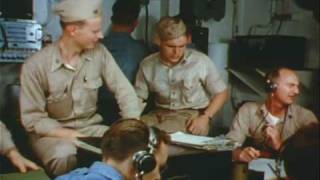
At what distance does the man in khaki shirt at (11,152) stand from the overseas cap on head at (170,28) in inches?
15.2

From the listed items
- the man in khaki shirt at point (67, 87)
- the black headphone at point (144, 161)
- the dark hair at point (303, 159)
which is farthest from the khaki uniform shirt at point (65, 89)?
the dark hair at point (303, 159)

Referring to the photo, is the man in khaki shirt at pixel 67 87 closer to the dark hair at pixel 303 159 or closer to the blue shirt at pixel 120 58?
the blue shirt at pixel 120 58

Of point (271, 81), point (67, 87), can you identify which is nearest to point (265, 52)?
point (271, 81)

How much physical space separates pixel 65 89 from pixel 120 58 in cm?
14

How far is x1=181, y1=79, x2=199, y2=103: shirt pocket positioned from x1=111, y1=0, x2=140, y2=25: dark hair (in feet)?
0.67

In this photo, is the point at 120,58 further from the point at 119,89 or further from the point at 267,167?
the point at 267,167

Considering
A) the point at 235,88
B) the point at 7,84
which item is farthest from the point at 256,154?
the point at 7,84

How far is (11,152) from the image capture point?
100 centimetres

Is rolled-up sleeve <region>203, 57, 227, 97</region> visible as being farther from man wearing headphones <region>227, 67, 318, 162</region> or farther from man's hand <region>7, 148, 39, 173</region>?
man's hand <region>7, 148, 39, 173</region>

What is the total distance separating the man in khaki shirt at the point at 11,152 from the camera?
1.00 meters

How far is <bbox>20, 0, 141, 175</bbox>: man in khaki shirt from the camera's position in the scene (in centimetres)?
102

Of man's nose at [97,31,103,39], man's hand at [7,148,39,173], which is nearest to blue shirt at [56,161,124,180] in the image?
man's hand at [7,148,39,173]

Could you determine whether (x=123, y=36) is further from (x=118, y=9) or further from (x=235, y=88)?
(x=235, y=88)

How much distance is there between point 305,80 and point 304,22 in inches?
4.9
